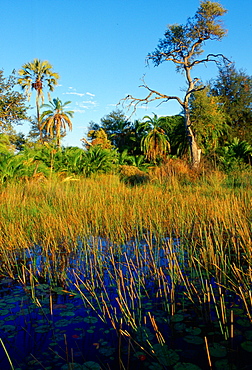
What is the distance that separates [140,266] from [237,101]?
22751 mm

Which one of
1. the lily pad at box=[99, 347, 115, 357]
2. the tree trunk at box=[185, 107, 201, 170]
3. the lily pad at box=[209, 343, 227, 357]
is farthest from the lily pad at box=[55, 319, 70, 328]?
the tree trunk at box=[185, 107, 201, 170]

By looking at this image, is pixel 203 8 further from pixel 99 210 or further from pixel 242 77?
pixel 99 210

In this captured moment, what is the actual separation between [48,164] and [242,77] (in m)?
17.5

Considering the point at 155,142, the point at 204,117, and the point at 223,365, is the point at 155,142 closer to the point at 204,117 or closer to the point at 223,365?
the point at 204,117

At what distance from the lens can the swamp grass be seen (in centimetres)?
216

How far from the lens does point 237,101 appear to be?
77.8 ft

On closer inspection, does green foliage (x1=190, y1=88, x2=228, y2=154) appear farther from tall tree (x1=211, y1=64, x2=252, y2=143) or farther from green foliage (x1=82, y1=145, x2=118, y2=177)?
green foliage (x1=82, y1=145, x2=118, y2=177)

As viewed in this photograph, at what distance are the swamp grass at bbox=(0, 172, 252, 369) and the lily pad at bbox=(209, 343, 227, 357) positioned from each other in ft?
0.04

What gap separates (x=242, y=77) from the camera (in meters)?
24.2

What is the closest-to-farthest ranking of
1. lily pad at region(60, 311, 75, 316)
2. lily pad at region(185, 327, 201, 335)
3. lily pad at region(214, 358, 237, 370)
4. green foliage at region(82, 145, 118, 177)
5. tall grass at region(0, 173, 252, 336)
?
lily pad at region(214, 358, 237, 370) → lily pad at region(185, 327, 201, 335) → lily pad at region(60, 311, 75, 316) → tall grass at region(0, 173, 252, 336) → green foliage at region(82, 145, 118, 177)

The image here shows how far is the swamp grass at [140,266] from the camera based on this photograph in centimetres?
216

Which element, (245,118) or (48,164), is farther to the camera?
(245,118)

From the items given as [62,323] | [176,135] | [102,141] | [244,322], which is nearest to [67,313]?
[62,323]

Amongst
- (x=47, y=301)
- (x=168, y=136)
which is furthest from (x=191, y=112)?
(x=47, y=301)
